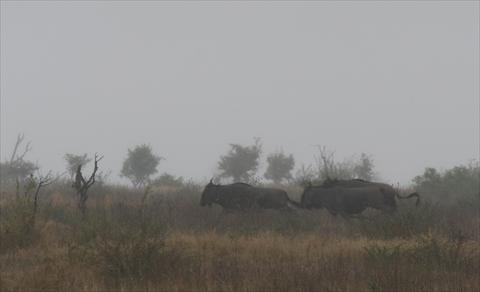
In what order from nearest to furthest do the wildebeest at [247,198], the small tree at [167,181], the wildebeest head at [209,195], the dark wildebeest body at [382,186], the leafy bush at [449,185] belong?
the dark wildebeest body at [382,186]
the wildebeest at [247,198]
the wildebeest head at [209,195]
the leafy bush at [449,185]
the small tree at [167,181]

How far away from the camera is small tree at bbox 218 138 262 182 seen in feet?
111

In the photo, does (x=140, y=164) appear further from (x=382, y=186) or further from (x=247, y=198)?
(x=382, y=186)

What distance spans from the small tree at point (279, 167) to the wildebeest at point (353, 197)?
76.7 ft

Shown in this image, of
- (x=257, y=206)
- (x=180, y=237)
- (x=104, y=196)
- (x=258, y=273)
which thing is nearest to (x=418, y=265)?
(x=258, y=273)

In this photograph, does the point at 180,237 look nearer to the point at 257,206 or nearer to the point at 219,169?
the point at 257,206

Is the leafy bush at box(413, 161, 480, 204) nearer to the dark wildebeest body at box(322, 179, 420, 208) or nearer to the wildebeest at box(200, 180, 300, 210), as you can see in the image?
the dark wildebeest body at box(322, 179, 420, 208)

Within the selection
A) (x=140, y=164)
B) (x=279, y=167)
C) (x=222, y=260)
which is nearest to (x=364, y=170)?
(x=279, y=167)

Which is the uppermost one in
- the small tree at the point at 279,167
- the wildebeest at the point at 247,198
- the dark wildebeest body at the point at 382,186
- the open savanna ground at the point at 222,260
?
the small tree at the point at 279,167

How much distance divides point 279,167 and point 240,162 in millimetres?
4393

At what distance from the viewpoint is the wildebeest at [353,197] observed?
12.4m

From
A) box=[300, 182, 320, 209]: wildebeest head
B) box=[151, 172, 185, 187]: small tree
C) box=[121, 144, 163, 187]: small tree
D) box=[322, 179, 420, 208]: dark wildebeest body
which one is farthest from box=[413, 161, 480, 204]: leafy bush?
box=[121, 144, 163, 187]: small tree

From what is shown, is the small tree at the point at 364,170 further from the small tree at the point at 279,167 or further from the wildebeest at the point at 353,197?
the wildebeest at the point at 353,197

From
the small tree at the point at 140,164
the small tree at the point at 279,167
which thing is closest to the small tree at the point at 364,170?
the small tree at the point at 279,167

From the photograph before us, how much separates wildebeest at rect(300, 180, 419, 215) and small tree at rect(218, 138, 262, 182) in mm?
20192
